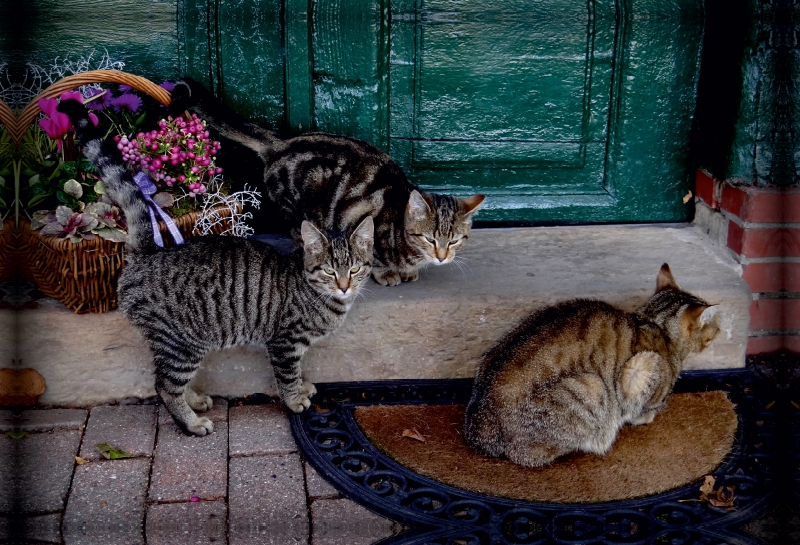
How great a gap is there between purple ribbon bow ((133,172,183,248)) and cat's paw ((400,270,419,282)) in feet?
3.44

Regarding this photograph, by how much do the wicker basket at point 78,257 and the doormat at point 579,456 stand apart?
1.18 meters

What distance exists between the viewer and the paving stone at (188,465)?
10.3ft

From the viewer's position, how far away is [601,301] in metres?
3.69

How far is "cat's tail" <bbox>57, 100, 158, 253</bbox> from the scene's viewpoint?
3369 millimetres

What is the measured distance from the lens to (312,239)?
3438 mm

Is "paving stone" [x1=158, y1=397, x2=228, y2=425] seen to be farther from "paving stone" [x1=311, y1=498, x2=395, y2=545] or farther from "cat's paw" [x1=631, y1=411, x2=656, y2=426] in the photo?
"cat's paw" [x1=631, y1=411, x2=656, y2=426]

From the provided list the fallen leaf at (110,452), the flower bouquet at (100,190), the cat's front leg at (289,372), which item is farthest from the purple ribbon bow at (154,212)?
the fallen leaf at (110,452)

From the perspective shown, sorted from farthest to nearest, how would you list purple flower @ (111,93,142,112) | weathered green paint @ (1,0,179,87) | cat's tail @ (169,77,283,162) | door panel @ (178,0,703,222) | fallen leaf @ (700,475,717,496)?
door panel @ (178,0,703,222), weathered green paint @ (1,0,179,87), cat's tail @ (169,77,283,162), purple flower @ (111,93,142,112), fallen leaf @ (700,475,717,496)

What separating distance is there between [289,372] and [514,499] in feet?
3.56

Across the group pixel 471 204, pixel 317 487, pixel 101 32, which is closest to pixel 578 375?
pixel 471 204

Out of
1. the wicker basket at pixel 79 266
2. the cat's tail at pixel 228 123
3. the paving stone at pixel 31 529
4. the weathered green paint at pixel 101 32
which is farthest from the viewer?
the weathered green paint at pixel 101 32

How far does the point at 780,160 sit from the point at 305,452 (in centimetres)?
256

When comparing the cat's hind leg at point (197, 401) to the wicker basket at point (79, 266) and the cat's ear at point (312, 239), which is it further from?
the cat's ear at point (312, 239)

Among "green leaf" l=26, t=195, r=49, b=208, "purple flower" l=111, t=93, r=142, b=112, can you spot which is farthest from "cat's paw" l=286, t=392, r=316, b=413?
"purple flower" l=111, t=93, r=142, b=112
